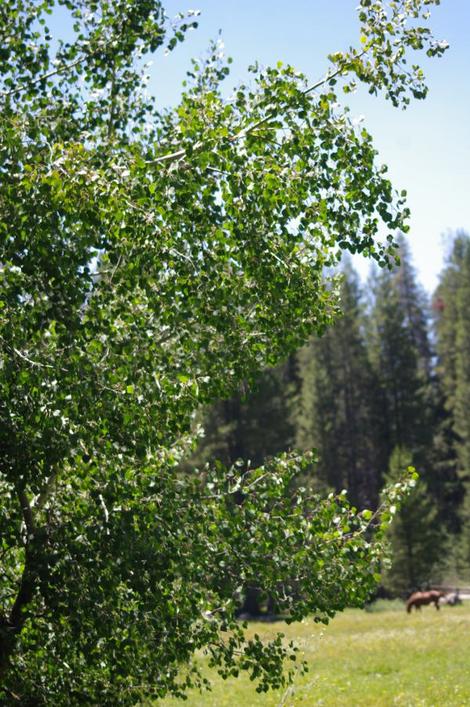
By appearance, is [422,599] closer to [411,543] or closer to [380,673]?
[411,543]

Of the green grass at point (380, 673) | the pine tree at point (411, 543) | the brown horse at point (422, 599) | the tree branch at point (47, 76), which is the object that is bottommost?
the green grass at point (380, 673)

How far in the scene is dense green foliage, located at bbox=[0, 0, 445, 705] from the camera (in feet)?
20.5

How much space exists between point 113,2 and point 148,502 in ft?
16.0

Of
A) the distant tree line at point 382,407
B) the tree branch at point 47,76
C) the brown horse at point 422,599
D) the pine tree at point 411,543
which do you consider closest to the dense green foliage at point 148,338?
the tree branch at point 47,76

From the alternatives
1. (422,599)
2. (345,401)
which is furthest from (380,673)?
(345,401)

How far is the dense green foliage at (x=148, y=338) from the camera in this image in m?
6.23

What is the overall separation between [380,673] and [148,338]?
53.4ft

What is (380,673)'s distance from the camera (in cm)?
2028

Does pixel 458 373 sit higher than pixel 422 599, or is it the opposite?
pixel 458 373

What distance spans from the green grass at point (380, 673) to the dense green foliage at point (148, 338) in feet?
16.8

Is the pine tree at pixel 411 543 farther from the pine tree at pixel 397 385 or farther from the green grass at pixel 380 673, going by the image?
the pine tree at pixel 397 385

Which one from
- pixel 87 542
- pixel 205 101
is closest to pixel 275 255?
pixel 205 101

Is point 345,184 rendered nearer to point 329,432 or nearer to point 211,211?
point 211,211

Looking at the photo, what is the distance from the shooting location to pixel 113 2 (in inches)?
326
